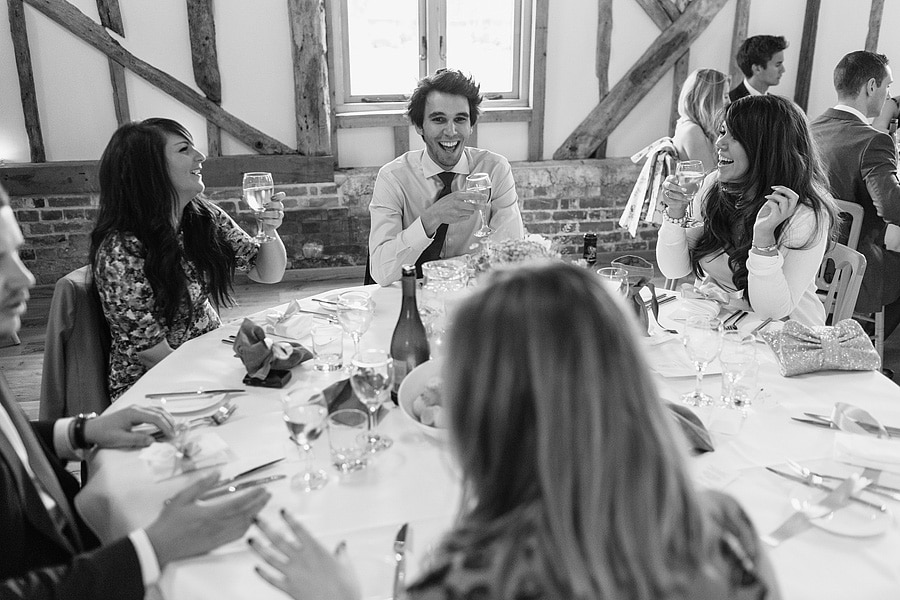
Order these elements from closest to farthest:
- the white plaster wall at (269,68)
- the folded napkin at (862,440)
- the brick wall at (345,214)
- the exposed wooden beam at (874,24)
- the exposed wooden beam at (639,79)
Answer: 1. the folded napkin at (862,440)
2. the white plaster wall at (269,68)
3. the brick wall at (345,214)
4. the exposed wooden beam at (639,79)
5. the exposed wooden beam at (874,24)

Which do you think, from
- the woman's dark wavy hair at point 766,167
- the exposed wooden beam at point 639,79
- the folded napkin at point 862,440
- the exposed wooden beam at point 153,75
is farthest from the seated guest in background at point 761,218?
the exposed wooden beam at point 153,75

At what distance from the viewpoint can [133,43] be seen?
467 centimetres

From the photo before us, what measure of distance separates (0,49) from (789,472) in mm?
4991

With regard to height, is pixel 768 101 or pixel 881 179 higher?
pixel 768 101

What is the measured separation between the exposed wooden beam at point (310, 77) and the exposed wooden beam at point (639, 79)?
1.69m

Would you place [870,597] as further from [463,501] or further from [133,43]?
[133,43]

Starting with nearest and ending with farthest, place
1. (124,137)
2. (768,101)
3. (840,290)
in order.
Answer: (124,137), (768,101), (840,290)

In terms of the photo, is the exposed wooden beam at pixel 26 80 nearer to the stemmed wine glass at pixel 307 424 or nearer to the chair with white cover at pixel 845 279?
the stemmed wine glass at pixel 307 424

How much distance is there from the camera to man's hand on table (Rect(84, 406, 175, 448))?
148 centimetres

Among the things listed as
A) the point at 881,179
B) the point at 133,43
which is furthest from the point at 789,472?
the point at 133,43

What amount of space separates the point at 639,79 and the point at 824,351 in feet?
12.9

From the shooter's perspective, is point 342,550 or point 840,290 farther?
point 840,290

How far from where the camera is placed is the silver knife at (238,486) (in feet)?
4.25

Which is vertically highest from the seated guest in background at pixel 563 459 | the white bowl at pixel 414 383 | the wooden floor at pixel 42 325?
the seated guest in background at pixel 563 459
